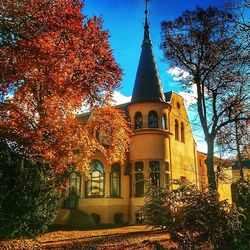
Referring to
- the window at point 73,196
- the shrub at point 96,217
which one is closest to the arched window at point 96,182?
the window at point 73,196

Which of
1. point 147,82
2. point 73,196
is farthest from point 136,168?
point 147,82

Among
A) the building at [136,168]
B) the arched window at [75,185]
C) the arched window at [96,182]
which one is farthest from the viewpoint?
the arched window at [75,185]

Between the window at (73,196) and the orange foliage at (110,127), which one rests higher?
the orange foliage at (110,127)

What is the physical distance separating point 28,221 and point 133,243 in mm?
4707

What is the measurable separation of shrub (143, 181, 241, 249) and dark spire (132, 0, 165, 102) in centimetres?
1822

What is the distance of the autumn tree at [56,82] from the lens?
13.1m

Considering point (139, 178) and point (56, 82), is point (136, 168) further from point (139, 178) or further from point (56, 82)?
point (56, 82)

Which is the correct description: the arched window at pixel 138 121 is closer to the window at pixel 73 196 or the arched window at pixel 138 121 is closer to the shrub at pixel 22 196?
the window at pixel 73 196

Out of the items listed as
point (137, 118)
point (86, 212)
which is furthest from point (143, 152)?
point (86, 212)

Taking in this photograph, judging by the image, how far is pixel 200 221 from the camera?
861 centimetres

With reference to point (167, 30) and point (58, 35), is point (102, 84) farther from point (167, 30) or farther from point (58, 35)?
point (167, 30)

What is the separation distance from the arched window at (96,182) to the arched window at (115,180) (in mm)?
780

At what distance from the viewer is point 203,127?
19922 millimetres

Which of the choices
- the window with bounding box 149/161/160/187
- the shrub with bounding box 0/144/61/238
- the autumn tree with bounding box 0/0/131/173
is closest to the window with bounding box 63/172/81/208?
the window with bounding box 149/161/160/187
